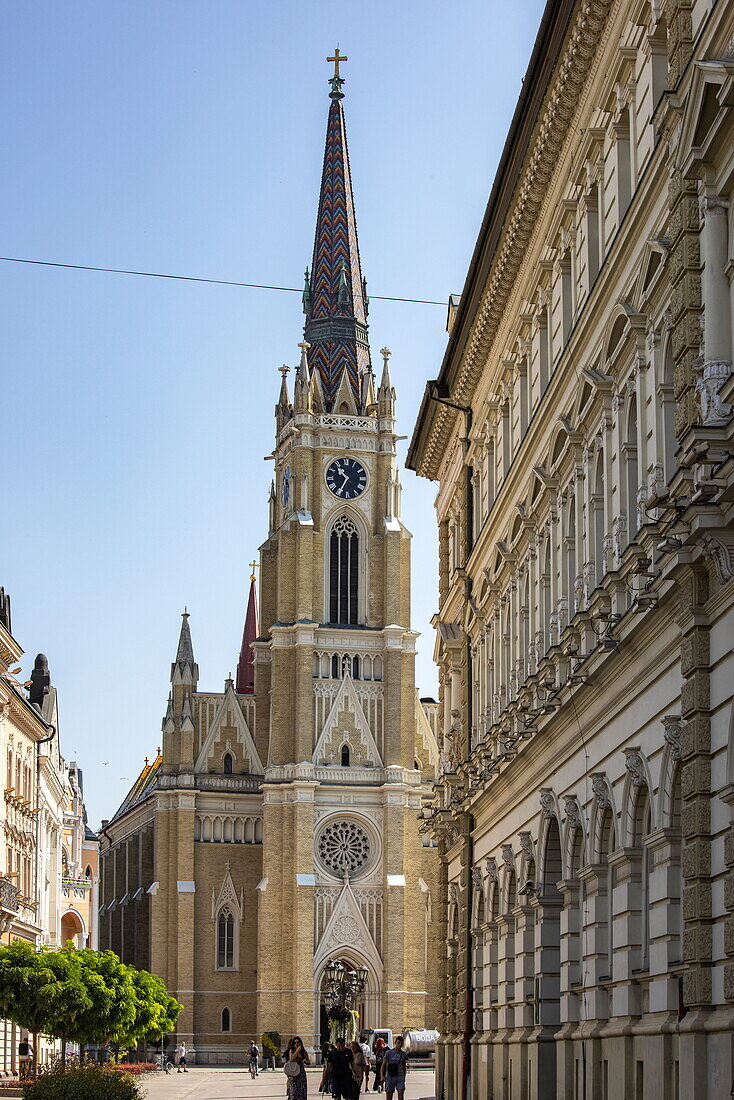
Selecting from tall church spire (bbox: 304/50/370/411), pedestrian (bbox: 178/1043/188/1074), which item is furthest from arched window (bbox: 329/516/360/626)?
pedestrian (bbox: 178/1043/188/1074)

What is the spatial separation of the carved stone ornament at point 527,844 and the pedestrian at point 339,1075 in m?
4.58

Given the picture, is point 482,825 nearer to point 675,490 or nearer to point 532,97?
point 532,97

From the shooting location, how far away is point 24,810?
58.8 meters

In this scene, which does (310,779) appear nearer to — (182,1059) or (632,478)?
(182,1059)

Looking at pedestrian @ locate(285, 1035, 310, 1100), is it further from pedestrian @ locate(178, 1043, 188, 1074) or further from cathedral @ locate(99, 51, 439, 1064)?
cathedral @ locate(99, 51, 439, 1064)

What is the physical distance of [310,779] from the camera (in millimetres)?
90750

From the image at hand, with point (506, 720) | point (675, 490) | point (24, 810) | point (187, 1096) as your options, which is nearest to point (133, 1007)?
point (187, 1096)

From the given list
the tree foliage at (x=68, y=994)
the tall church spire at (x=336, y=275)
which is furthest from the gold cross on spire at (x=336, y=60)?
the tree foliage at (x=68, y=994)

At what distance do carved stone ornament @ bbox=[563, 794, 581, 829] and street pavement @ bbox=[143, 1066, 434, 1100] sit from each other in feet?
68.0

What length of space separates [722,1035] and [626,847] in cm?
464

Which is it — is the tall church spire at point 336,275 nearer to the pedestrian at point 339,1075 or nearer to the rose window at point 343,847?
the rose window at point 343,847

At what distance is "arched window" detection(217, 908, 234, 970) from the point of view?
9231 centimetres

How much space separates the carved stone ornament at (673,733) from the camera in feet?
54.1

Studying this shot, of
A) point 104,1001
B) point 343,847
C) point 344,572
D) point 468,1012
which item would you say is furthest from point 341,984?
point 468,1012
